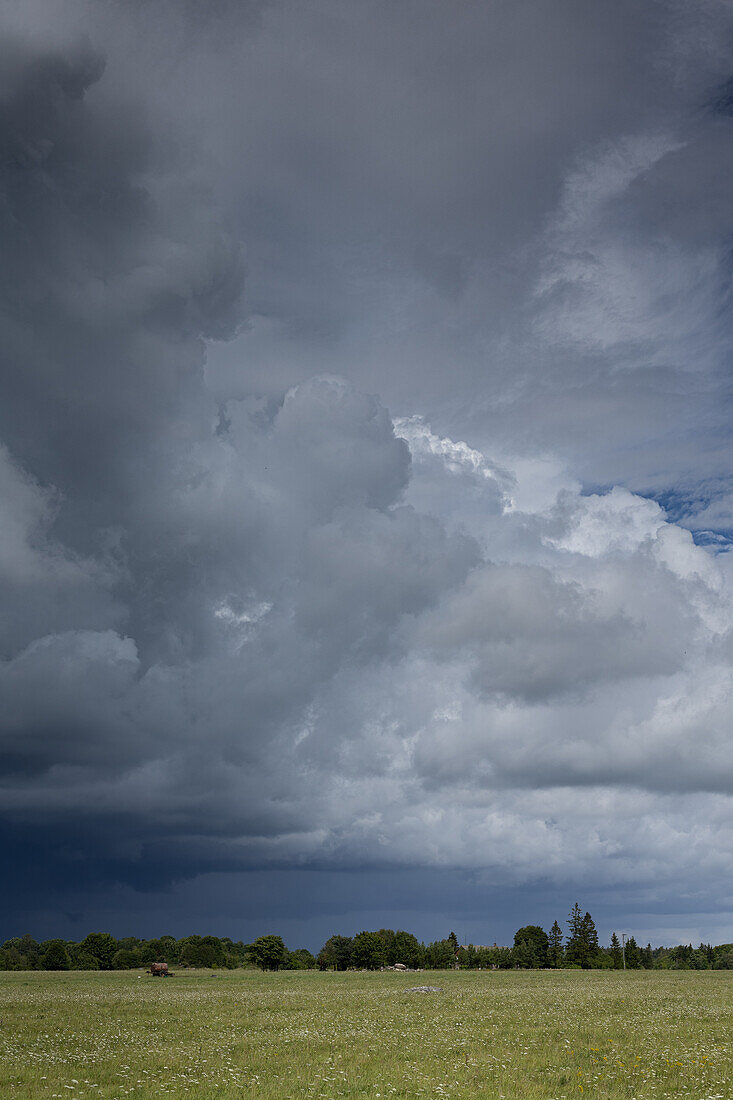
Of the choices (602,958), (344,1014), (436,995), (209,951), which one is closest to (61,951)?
(209,951)

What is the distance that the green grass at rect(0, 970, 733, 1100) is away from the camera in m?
22.2

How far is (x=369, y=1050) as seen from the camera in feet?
95.9

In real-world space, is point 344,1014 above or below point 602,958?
above

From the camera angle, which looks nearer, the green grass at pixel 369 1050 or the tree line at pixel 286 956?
the green grass at pixel 369 1050

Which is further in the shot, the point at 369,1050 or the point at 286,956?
the point at 286,956

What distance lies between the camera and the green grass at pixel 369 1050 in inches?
875

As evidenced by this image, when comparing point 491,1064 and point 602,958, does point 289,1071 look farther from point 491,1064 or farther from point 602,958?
point 602,958

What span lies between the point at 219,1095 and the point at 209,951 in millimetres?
182561

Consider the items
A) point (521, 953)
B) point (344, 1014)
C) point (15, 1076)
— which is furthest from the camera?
point (521, 953)

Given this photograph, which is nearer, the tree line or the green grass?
the green grass

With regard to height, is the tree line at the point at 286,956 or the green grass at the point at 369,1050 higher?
the green grass at the point at 369,1050

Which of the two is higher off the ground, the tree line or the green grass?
the green grass

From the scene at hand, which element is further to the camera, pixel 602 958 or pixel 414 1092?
pixel 602 958

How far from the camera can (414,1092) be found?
2189 cm
